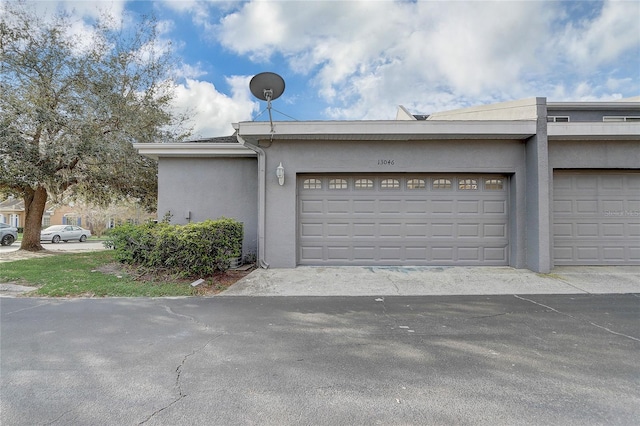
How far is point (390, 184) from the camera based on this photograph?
7.32 meters

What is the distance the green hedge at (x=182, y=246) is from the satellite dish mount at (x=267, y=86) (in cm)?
292

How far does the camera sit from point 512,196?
7074 millimetres

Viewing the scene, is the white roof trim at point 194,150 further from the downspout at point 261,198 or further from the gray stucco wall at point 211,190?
the downspout at point 261,198

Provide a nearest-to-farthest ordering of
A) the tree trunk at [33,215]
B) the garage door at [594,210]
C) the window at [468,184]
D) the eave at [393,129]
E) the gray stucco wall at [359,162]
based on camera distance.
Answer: the eave at [393,129] → the gray stucco wall at [359,162] → the garage door at [594,210] → the window at [468,184] → the tree trunk at [33,215]

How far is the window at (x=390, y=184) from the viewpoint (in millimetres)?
7316

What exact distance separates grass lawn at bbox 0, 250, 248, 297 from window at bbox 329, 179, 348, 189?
9.89ft

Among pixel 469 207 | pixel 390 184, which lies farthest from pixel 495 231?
pixel 390 184

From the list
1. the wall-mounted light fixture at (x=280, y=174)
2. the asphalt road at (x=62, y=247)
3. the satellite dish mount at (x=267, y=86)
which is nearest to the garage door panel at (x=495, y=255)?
the wall-mounted light fixture at (x=280, y=174)

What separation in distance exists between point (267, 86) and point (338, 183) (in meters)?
2.77

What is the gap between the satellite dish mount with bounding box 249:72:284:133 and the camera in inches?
249

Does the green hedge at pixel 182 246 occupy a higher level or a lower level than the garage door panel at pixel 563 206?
lower

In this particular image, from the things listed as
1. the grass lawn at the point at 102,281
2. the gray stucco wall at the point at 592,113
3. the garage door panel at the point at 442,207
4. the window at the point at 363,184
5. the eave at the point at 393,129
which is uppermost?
the gray stucco wall at the point at 592,113

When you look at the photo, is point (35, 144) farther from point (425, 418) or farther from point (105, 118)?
point (425, 418)

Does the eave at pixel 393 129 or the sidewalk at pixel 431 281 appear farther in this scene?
the eave at pixel 393 129
